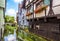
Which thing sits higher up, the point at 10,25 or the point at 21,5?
the point at 21,5

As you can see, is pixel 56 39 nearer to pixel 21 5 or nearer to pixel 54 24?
pixel 54 24

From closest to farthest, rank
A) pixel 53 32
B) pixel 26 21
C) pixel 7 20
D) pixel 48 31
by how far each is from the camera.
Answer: pixel 53 32
pixel 48 31
pixel 7 20
pixel 26 21

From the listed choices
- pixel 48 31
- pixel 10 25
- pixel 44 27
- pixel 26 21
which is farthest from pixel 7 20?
pixel 48 31

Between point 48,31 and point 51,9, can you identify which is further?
point 48,31

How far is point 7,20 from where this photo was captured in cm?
898

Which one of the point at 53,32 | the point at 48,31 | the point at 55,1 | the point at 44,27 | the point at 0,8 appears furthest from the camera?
the point at 0,8

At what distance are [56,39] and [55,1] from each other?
1.39 metres

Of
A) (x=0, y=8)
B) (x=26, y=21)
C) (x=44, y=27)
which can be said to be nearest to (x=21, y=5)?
(x=26, y=21)

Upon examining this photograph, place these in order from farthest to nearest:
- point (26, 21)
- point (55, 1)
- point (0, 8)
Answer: point (26, 21), point (0, 8), point (55, 1)

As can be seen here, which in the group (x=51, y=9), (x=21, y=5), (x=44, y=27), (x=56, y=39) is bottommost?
(x=56, y=39)

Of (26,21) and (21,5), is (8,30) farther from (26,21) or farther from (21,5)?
(21,5)

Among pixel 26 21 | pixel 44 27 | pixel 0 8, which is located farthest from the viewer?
pixel 26 21

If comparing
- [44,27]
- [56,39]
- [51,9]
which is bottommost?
[56,39]

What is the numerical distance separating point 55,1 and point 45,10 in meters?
0.99
